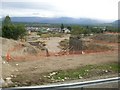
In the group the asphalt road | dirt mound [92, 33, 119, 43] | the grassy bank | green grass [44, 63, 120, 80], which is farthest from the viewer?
dirt mound [92, 33, 119, 43]

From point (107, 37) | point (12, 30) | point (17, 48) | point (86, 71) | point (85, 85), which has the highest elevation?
point (85, 85)

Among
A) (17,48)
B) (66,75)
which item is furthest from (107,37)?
(66,75)

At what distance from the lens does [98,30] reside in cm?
3819

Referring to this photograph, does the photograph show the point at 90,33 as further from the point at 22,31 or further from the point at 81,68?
the point at 81,68

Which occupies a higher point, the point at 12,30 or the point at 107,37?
the point at 12,30

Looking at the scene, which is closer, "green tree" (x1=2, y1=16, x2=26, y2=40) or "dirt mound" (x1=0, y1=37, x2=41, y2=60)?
"dirt mound" (x1=0, y1=37, x2=41, y2=60)

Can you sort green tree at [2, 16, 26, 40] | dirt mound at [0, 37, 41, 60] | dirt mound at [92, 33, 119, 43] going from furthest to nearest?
dirt mound at [92, 33, 119, 43] → green tree at [2, 16, 26, 40] → dirt mound at [0, 37, 41, 60]

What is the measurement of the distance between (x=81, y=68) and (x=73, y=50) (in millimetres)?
9529

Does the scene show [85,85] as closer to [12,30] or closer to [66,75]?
[66,75]

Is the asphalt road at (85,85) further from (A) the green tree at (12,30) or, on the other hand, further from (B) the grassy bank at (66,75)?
(A) the green tree at (12,30)

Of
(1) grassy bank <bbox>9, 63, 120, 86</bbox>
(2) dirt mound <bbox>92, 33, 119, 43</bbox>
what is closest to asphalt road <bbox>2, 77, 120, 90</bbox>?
(1) grassy bank <bbox>9, 63, 120, 86</bbox>

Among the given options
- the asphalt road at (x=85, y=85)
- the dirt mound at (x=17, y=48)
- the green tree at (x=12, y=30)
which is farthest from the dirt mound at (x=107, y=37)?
the asphalt road at (x=85, y=85)

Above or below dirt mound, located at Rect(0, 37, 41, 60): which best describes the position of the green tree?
above

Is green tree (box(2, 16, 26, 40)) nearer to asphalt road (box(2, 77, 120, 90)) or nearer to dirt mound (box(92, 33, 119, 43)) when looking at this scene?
dirt mound (box(92, 33, 119, 43))
